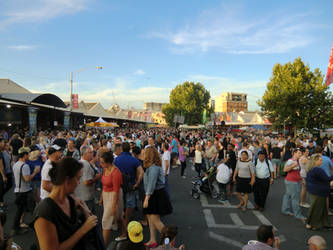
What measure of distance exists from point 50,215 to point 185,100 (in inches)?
2189

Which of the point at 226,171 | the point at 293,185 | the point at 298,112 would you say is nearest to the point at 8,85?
the point at 226,171

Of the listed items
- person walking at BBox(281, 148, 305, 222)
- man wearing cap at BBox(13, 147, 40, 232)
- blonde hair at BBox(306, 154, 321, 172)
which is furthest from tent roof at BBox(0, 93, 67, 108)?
blonde hair at BBox(306, 154, 321, 172)

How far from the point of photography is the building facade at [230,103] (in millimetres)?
163125

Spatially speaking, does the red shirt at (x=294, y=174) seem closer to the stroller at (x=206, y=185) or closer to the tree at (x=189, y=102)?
the stroller at (x=206, y=185)

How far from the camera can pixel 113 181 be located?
3.77m

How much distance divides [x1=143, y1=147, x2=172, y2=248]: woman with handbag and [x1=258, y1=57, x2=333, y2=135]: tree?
86.6ft

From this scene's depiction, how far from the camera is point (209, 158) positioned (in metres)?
9.70

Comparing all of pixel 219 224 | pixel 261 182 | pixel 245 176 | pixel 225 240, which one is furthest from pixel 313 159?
pixel 225 240

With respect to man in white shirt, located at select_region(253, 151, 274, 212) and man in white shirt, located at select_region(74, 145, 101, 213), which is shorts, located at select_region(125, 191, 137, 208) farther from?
man in white shirt, located at select_region(253, 151, 274, 212)

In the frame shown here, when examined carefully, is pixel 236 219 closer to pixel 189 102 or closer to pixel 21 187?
pixel 21 187

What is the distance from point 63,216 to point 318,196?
5.29 meters

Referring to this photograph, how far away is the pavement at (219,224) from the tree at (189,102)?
162 feet

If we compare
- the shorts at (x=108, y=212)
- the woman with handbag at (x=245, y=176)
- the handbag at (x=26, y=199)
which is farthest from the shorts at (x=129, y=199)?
the woman with handbag at (x=245, y=176)

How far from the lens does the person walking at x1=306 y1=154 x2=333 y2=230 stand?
4934 millimetres
